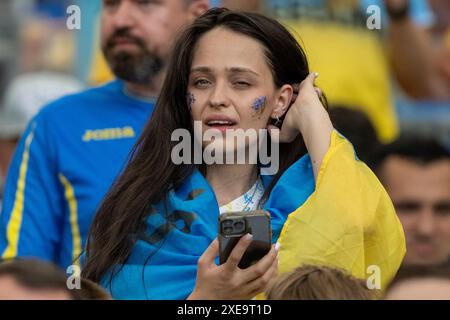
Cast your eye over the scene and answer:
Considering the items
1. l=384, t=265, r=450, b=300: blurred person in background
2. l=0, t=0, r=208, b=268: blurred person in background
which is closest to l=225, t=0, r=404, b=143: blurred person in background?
l=0, t=0, r=208, b=268: blurred person in background

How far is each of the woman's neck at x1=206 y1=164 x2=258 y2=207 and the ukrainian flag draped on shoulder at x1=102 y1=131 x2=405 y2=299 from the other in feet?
0.18

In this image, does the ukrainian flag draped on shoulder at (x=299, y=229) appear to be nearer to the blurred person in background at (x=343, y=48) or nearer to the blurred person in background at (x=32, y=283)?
the blurred person in background at (x=32, y=283)

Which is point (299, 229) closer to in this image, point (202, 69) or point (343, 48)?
point (202, 69)

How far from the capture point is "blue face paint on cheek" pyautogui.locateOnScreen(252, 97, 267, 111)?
12.2 ft

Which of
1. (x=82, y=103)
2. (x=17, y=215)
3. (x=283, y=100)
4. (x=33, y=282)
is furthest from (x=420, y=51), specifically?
(x=33, y=282)

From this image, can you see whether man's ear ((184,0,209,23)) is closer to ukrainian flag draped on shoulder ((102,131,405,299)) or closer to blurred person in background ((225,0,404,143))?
blurred person in background ((225,0,404,143))

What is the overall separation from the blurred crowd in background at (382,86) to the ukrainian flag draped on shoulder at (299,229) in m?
1.29

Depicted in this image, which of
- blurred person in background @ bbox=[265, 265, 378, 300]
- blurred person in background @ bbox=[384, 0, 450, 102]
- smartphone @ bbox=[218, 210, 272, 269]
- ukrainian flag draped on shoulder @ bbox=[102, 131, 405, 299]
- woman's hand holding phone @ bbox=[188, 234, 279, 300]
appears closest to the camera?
blurred person in background @ bbox=[265, 265, 378, 300]

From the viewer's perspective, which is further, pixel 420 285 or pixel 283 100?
pixel 283 100

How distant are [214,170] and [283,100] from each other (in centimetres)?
30

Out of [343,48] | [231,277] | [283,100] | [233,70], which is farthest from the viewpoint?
[343,48]

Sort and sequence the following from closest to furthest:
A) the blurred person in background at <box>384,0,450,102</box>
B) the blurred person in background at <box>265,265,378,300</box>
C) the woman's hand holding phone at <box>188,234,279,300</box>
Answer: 1. the blurred person in background at <box>265,265,378,300</box>
2. the woman's hand holding phone at <box>188,234,279,300</box>
3. the blurred person in background at <box>384,0,450,102</box>

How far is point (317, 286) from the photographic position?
10.0 ft

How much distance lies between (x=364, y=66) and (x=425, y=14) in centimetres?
60
